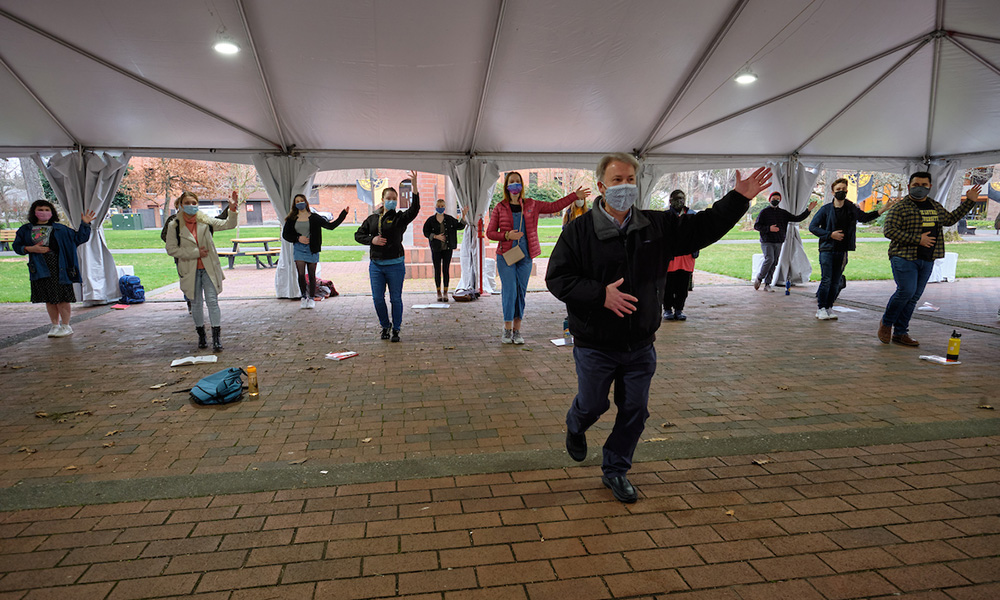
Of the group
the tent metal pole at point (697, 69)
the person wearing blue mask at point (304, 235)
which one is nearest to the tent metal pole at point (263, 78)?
the person wearing blue mask at point (304, 235)

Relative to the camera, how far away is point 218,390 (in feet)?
16.3

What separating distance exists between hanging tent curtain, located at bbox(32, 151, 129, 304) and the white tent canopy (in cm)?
27

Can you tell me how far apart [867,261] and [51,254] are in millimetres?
21635

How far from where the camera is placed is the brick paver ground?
8.16 feet

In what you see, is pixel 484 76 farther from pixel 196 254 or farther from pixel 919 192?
pixel 919 192

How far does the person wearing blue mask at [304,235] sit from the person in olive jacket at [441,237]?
2082mm

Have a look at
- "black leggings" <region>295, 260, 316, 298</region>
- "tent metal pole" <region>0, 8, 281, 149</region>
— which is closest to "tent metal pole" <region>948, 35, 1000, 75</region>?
"black leggings" <region>295, 260, 316, 298</region>

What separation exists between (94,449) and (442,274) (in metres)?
7.77

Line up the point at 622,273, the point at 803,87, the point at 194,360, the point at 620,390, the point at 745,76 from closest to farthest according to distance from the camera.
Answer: the point at 622,273, the point at 620,390, the point at 194,360, the point at 745,76, the point at 803,87

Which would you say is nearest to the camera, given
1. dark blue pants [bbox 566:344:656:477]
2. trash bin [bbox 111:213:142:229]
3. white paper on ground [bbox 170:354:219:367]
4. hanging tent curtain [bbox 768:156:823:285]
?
dark blue pants [bbox 566:344:656:477]

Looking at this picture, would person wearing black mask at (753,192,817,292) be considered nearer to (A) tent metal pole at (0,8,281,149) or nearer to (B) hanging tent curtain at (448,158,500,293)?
(B) hanging tent curtain at (448,158,500,293)

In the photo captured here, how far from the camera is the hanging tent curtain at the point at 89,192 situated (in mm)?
10102

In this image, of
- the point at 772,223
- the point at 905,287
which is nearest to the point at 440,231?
the point at 772,223

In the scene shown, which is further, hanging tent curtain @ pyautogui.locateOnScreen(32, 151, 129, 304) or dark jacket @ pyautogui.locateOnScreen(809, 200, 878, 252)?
hanging tent curtain @ pyautogui.locateOnScreen(32, 151, 129, 304)
